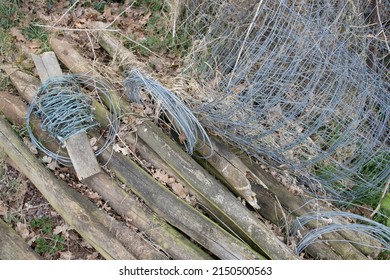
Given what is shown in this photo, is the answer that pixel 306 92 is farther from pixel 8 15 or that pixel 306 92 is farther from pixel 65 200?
pixel 8 15

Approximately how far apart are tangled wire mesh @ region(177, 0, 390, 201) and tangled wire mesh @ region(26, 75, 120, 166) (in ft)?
3.04

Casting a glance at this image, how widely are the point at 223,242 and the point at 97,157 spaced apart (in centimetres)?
144

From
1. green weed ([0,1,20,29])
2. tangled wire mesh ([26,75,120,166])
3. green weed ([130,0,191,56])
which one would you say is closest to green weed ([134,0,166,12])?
green weed ([130,0,191,56])

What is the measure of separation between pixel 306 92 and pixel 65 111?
96.1 inches

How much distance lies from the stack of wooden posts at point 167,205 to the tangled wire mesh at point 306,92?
1.07ft

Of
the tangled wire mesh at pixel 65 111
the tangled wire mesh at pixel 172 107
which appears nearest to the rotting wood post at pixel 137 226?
the tangled wire mesh at pixel 65 111

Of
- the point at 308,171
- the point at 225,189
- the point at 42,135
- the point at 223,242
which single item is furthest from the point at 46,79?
the point at 308,171

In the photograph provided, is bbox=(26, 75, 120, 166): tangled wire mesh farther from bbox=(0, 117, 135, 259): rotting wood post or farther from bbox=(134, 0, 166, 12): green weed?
bbox=(134, 0, 166, 12): green weed

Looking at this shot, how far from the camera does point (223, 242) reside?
12.6ft

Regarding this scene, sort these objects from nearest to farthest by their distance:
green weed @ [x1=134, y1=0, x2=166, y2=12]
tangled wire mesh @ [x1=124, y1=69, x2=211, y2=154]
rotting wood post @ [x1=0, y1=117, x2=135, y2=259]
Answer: rotting wood post @ [x1=0, y1=117, x2=135, y2=259], tangled wire mesh @ [x1=124, y1=69, x2=211, y2=154], green weed @ [x1=134, y1=0, x2=166, y2=12]

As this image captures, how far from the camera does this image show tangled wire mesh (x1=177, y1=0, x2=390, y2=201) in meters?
4.46

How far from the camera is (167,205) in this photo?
3971 millimetres

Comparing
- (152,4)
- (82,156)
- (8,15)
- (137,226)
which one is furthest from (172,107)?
(8,15)

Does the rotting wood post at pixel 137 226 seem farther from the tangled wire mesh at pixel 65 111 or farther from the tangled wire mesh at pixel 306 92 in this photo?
the tangled wire mesh at pixel 306 92
